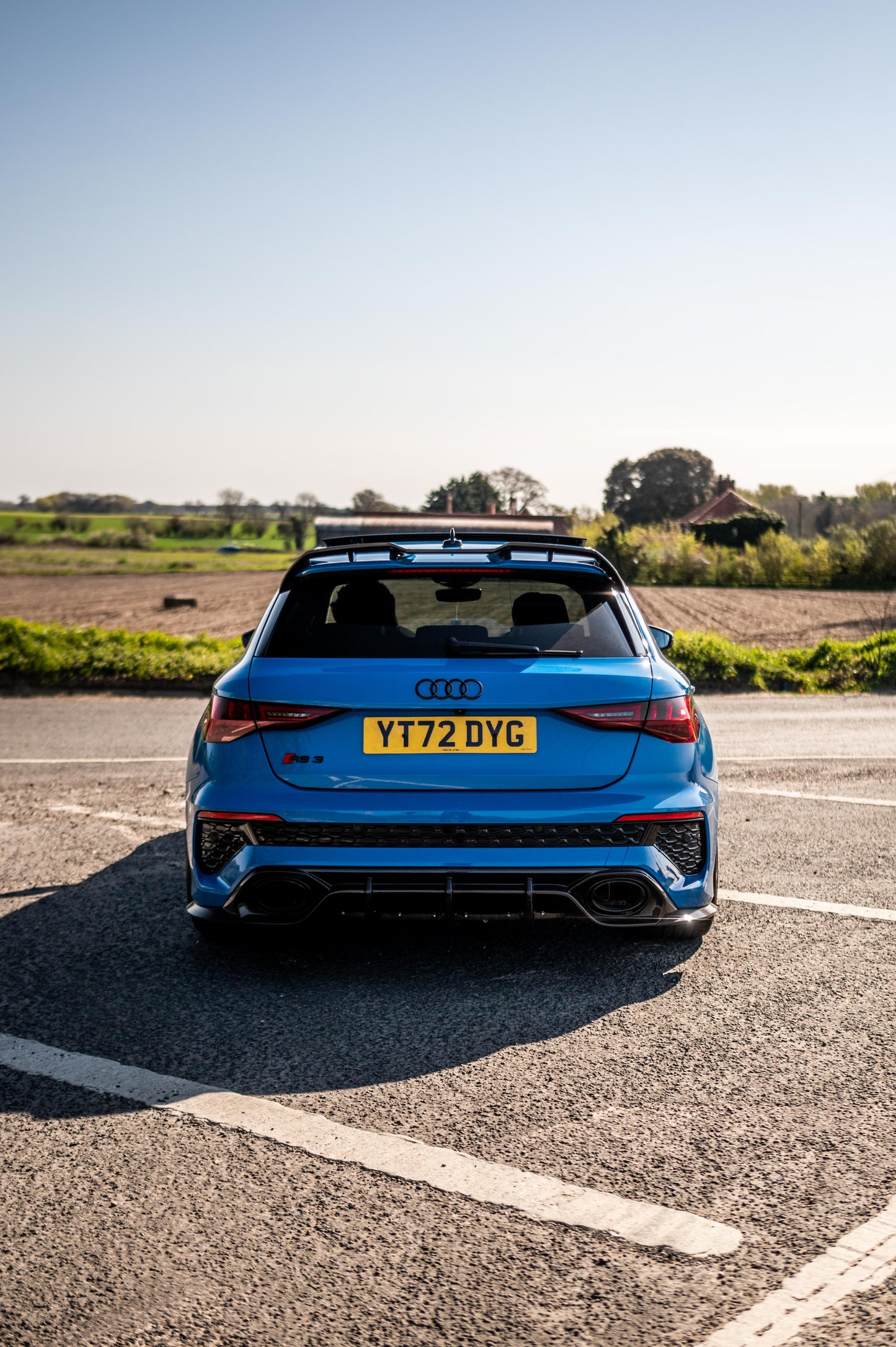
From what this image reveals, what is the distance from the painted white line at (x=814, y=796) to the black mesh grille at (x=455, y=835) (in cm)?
384

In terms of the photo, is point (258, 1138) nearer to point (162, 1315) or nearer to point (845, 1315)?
point (162, 1315)

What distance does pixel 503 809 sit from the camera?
12.2 ft

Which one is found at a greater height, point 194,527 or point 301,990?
point 194,527

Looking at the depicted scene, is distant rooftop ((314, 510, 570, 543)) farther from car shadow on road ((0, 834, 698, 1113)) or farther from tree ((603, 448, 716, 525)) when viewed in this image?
tree ((603, 448, 716, 525))

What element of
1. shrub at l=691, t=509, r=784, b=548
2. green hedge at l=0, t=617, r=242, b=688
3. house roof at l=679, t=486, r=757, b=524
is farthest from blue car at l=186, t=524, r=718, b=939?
house roof at l=679, t=486, r=757, b=524

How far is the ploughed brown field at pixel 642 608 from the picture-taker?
28.3m

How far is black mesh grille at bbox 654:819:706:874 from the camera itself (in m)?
3.82

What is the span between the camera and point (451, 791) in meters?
3.74

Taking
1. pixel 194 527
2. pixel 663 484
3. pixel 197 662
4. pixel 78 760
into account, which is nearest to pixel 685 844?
pixel 78 760

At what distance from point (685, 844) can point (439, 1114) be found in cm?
135

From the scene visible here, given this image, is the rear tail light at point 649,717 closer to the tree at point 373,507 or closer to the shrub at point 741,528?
the tree at point 373,507

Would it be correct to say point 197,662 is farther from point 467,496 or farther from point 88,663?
point 467,496

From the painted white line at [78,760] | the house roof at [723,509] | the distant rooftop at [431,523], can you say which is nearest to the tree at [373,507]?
the distant rooftop at [431,523]

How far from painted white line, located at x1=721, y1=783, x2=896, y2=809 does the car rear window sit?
3.52 m
